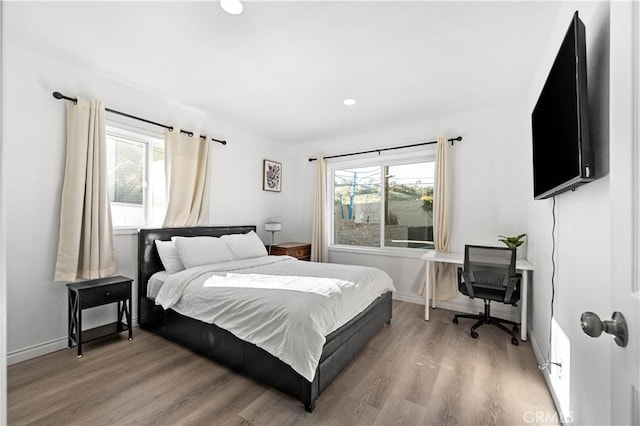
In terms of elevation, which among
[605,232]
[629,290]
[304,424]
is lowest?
[304,424]

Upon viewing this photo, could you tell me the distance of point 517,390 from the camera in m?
2.01

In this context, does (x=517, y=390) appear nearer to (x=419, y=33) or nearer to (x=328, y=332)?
(x=328, y=332)

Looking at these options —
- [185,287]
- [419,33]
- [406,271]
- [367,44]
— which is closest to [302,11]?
[367,44]

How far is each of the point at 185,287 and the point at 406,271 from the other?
9.63 feet

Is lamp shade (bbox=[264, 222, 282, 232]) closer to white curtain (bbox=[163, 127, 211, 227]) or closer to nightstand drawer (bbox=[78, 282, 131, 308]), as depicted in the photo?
white curtain (bbox=[163, 127, 211, 227])

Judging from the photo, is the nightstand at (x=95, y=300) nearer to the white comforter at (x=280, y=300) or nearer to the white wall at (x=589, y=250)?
the white comforter at (x=280, y=300)

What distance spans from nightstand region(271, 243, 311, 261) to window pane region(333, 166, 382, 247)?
569 mm

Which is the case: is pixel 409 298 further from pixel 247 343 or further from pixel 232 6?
pixel 232 6

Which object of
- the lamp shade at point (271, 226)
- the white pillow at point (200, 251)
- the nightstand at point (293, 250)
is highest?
the lamp shade at point (271, 226)

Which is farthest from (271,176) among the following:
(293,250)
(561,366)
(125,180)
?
(561,366)

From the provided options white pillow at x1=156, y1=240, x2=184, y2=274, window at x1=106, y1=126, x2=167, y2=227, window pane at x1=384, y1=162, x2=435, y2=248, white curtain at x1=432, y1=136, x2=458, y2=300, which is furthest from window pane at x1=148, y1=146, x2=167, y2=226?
white curtain at x1=432, y1=136, x2=458, y2=300

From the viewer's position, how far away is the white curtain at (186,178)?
3354 mm

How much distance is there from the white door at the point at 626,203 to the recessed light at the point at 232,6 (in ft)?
6.05

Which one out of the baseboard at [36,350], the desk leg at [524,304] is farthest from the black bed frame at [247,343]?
the desk leg at [524,304]
